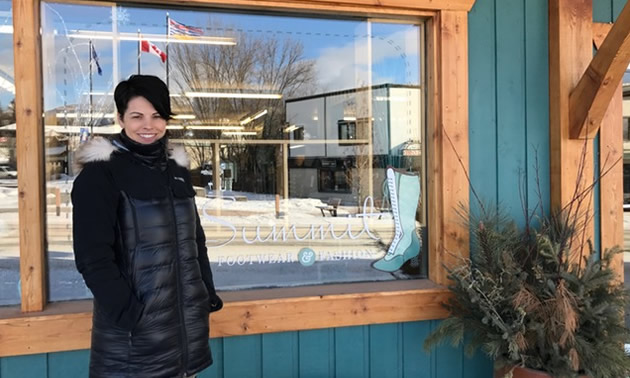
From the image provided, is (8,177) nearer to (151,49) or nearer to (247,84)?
(151,49)

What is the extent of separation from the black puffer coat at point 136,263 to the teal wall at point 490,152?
36.0 inches

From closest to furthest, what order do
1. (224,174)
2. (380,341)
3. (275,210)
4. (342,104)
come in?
(380,341) → (275,210) → (224,174) → (342,104)

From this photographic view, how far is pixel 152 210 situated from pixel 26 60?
1001 millimetres

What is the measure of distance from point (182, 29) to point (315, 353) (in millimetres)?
2573

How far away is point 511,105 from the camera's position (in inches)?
90.4

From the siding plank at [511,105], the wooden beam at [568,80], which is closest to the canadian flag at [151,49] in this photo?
the siding plank at [511,105]

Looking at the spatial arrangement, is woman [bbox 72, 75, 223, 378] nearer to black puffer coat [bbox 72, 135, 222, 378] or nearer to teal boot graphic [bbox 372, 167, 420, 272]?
black puffer coat [bbox 72, 135, 222, 378]

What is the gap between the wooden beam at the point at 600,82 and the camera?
6.14ft

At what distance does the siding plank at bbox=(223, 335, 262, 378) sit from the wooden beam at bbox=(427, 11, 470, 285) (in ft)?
3.03

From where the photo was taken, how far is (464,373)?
7.56 ft

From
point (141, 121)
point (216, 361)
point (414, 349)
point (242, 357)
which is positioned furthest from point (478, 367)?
point (141, 121)

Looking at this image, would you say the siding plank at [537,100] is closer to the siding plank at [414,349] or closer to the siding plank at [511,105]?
the siding plank at [511,105]

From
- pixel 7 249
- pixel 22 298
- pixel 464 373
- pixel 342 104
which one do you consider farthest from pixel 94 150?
pixel 342 104

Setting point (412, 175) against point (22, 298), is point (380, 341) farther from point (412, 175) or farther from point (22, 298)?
point (22, 298)
